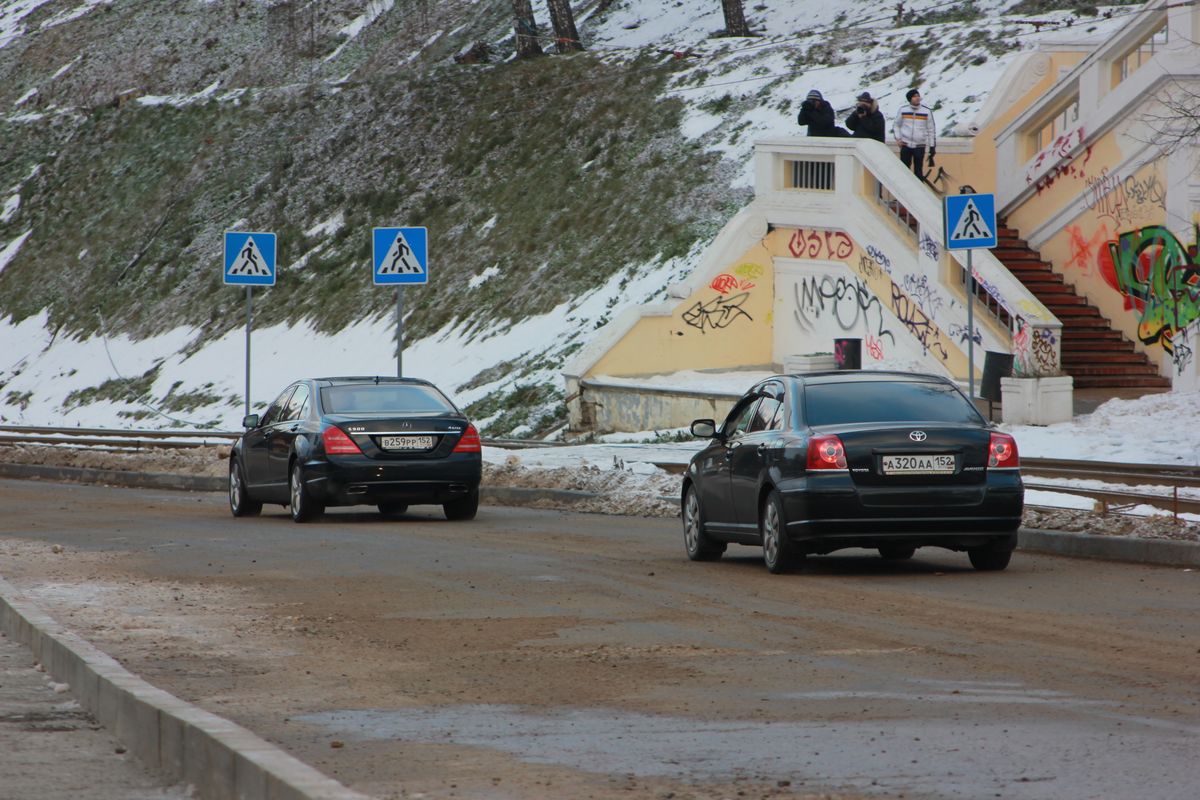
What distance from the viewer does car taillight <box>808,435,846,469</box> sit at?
12.7m

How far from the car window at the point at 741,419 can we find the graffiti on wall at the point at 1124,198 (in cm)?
1446

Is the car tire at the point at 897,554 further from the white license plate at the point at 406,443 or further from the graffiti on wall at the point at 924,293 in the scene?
the graffiti on wall at the point at 924,293

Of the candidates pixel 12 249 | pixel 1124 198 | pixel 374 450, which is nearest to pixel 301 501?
pixel 374 450

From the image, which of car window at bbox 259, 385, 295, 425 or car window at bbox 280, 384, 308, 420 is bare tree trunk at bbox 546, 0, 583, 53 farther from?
car window at bbox 280, 384, 308, 420

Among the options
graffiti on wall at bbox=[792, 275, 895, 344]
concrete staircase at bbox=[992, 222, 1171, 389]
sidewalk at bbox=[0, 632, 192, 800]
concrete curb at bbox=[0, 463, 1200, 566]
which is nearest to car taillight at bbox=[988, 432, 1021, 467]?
concrete curb at bbox=[0, 463, 1200, 566]

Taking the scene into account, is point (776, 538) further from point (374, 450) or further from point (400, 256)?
point (400, 256)

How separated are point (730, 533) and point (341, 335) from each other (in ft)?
94.6

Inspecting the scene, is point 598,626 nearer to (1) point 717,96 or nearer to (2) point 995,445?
(2) point 995,445

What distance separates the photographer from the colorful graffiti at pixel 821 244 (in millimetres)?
30516

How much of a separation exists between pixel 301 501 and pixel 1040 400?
10.2m

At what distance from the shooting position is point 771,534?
43.1ft

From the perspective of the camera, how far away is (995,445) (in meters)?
12.9

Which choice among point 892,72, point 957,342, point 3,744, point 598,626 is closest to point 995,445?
point 598,626

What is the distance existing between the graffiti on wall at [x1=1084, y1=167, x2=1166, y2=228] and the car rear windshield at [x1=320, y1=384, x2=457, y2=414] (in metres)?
12.6
